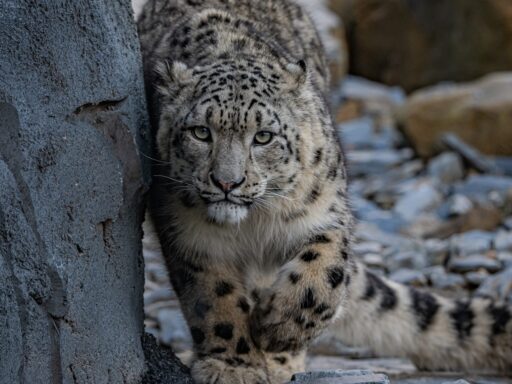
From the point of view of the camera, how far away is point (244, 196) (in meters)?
4.25

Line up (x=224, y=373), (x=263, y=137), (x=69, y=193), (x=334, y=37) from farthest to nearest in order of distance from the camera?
1. (x=334, y=37)
2. (x=224, y=373)
3. (x=263, y=137)
4. (x=69, y=193)

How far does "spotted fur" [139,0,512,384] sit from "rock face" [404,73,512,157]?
617 centimetres

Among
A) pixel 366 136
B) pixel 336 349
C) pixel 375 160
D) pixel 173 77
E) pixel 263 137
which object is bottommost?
pixel 336 349

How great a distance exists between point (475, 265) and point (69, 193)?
13.8 ft

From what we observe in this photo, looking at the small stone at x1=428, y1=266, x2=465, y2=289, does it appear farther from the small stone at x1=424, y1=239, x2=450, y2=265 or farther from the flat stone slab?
the flat stone slab

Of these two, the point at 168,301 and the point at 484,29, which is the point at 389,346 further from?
the point at 484,29

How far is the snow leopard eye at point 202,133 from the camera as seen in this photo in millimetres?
4301

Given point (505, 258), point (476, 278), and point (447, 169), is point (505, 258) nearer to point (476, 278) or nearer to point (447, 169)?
point (476, 278)

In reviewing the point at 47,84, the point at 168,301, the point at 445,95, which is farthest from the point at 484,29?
the point at 47,84

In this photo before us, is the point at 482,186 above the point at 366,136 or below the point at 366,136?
below

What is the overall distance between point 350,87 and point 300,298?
11091 mm

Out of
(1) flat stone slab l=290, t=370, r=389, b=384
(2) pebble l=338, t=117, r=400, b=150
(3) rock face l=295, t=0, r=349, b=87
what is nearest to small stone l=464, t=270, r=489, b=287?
(1) flat stone slab l=290, t=370, r=389, b=384

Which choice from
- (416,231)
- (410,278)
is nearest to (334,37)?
A: (416,231)

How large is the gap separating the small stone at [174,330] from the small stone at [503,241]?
2.60m
